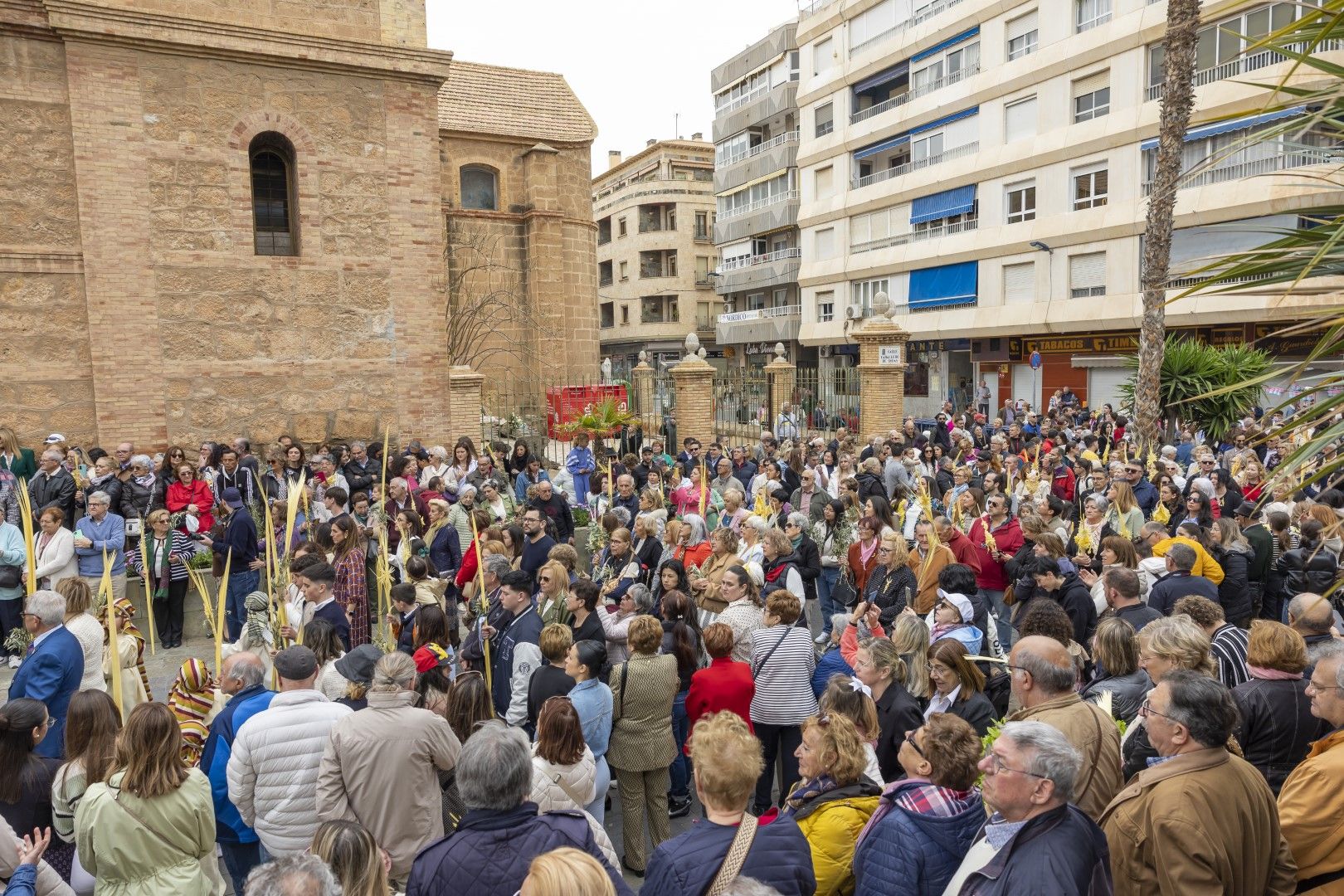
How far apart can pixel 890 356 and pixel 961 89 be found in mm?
17003

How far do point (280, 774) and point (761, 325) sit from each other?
43809 mm

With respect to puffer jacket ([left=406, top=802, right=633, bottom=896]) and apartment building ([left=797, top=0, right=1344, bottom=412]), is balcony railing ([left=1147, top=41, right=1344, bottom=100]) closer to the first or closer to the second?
apartment building ([left=797, top=0, right=1344, bottom=412])

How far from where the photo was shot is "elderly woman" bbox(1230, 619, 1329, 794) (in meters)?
4.23

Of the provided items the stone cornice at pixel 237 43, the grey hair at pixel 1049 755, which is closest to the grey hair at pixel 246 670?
the grey hair at pixel 1049 755

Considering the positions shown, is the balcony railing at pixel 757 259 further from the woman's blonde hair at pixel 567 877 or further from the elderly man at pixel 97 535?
the woman's blonde hair at pixel 567 877

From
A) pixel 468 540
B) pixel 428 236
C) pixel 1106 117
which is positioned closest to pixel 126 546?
pixel 468 540

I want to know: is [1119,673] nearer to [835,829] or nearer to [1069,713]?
[1069,713]

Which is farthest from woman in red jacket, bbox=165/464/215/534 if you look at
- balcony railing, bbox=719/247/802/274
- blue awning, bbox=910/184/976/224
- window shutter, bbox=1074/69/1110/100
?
balcony railing, bbox=719/247/802/274

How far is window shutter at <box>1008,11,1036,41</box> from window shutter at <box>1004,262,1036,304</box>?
7.25 meters

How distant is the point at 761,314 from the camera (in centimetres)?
4744

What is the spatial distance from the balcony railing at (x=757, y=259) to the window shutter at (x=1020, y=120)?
41.6ft

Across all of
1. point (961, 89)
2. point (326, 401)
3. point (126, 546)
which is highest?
point (961, 89)

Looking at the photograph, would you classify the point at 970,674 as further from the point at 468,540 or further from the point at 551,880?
the point at 468,540

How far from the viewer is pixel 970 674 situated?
479 centimetres
